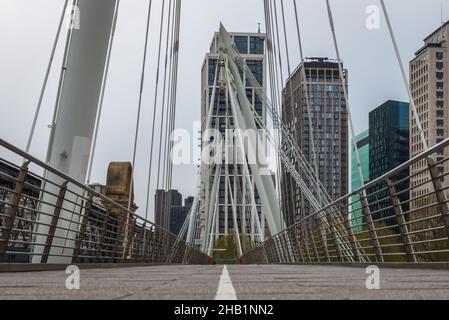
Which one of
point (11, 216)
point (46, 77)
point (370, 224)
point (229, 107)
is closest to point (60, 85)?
point (46, 77)

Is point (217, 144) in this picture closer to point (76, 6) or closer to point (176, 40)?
point (176, 40)

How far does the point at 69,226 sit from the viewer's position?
29.7 feet

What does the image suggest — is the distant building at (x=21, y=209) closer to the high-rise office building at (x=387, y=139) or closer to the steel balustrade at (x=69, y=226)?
the steel balustrade at (x=69, y=226)

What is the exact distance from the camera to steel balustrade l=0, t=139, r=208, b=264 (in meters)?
6.27

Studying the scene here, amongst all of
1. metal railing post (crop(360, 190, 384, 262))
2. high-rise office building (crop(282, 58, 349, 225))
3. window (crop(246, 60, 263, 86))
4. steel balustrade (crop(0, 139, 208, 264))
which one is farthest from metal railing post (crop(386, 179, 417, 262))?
window (crop(246, 60, 263, 86))

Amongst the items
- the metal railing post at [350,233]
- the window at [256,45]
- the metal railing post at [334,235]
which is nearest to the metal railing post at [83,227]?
the metal railing post at [350,233]

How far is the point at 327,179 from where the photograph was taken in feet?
128

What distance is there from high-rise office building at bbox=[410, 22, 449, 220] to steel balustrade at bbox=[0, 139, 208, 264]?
1076 cm

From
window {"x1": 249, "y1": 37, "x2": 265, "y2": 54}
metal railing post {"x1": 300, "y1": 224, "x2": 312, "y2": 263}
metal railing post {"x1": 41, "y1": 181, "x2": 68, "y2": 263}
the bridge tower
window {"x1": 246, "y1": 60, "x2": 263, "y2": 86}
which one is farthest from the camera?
window {"x1": 249, "y1": 37, "x2": 265, "y2": 54}

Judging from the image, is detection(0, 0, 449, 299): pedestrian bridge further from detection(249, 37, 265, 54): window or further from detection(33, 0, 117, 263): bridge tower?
detection(249, 37, 265, 54): window

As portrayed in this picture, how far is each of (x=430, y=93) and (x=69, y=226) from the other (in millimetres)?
39479

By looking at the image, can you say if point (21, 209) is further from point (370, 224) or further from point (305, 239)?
point (305, 239)

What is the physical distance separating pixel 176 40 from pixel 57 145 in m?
19.0
